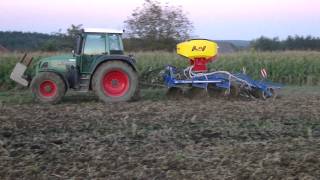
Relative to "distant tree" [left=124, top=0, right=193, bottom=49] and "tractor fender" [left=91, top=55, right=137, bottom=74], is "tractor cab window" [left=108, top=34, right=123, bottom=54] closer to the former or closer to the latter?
"tractor fender" [left=91, top=55, right=137, bottom=74]

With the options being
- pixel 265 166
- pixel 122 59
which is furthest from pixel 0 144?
pixel 122 59

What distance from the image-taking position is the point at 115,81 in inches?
491

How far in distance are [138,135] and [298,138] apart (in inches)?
80.1

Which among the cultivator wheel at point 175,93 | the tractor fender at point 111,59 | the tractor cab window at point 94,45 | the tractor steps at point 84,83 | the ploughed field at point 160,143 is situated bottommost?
the ploughed field at point 160,143

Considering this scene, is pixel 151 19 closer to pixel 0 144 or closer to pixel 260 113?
pixel 260 113

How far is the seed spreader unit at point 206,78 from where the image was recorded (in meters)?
12.9

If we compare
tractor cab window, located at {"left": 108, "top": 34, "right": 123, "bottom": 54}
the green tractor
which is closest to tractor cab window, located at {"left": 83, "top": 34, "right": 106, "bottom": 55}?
the green tractor

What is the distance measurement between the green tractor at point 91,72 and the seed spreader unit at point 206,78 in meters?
1.10

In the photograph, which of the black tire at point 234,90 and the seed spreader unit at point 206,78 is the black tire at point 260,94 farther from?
the black tire at point 234,90

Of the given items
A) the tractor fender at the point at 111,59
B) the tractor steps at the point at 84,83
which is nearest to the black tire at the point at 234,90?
the tractor fender at the point at 111,59

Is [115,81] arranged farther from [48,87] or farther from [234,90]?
[234,90]

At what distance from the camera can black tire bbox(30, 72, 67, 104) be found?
39.5 ft

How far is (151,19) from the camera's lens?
89.7 ft

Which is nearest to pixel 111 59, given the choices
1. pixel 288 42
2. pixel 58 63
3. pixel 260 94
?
pixel 58 63
